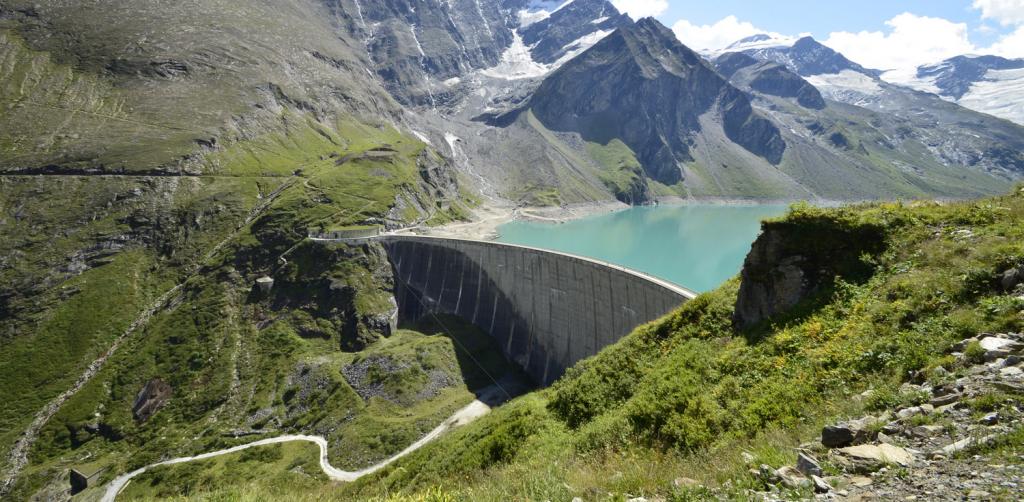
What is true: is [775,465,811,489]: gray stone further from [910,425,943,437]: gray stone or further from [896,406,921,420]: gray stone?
[896,406,921,420]: gray stone

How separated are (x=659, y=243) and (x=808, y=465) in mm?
147335

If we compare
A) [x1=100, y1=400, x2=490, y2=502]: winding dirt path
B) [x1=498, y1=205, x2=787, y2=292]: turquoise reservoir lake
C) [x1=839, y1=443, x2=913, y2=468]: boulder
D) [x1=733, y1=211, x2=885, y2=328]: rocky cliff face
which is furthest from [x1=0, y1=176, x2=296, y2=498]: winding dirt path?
[x1=839, y1=443, x2=913, y2=468]: boulder

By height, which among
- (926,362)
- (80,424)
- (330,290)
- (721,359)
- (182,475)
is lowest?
(80,424)

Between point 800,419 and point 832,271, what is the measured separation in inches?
308

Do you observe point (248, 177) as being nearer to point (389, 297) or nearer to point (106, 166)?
point (106, 166)

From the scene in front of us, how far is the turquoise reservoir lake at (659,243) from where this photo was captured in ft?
360

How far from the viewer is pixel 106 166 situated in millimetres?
96062

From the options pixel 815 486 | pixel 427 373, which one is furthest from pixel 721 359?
pixel 427 373

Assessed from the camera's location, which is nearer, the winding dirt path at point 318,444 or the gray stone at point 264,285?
the winding dirt path at point 318,444

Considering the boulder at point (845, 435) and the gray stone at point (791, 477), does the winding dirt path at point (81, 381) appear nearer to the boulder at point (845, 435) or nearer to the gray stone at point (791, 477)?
the gray stone at point (791, 477)

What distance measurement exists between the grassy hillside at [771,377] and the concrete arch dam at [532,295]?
17085mm

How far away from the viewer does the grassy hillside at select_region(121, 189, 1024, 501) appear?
9797mm

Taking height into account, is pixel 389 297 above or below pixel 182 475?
above

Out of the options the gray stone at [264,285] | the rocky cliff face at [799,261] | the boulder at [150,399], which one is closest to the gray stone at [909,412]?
the rocky cliff face at [799,261]
